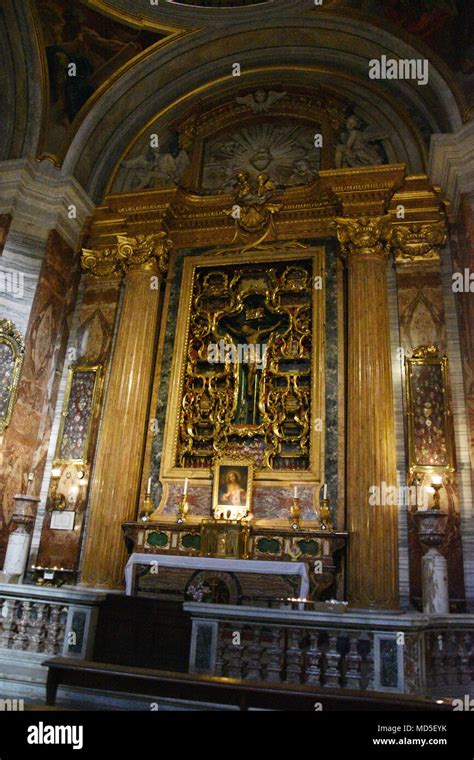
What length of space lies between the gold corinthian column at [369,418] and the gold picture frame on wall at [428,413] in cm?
29

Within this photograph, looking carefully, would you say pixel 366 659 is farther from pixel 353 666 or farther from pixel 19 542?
pixel 19 542

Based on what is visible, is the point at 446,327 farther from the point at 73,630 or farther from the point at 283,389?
the point at 73,630

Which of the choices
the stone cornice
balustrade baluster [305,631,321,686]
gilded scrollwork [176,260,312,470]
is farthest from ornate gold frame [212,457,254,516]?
the stone cornice

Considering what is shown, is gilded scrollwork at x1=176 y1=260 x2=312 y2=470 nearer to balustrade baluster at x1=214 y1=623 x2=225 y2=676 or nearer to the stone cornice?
the stone cornice

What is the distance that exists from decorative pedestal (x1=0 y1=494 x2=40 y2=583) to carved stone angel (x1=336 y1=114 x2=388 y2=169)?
6.98 m

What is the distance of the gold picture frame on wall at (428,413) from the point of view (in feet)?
26.9

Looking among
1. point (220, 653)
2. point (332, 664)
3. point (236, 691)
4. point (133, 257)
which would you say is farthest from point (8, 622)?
point (133, 257)

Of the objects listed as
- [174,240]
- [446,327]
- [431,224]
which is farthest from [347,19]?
[446,327]

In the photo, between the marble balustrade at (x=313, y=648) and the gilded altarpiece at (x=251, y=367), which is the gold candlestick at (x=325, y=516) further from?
the marble balustrade at (x=313, y=648)

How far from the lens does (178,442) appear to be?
9.41 meters

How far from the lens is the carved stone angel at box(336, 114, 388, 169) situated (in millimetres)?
10367

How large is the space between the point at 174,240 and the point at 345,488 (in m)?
Answer: 5.07

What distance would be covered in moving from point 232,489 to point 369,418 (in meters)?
2.10

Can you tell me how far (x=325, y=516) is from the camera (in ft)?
26.9
